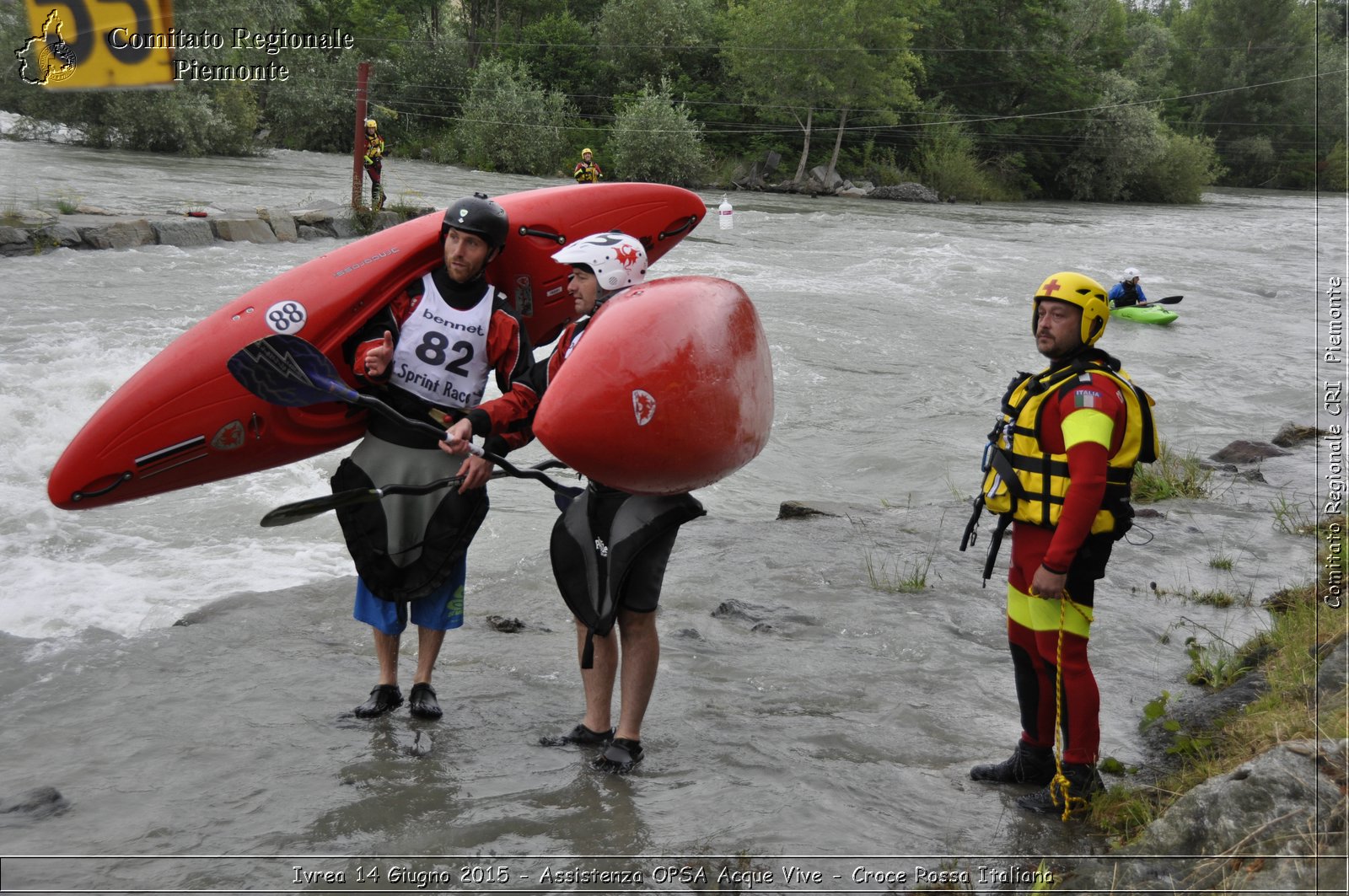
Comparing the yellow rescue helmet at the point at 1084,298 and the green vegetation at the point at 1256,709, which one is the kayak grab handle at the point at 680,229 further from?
the green vegetation at the point at 1256,709

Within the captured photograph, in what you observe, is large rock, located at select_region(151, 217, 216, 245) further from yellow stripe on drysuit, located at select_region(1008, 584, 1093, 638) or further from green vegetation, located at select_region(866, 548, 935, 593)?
yellow stripe on drysuit, located at select_region(1008, 584, 1093, 638)

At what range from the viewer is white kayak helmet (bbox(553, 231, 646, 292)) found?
10.8ft

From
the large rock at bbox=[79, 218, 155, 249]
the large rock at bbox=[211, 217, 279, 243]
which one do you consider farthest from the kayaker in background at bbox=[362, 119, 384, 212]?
the large rock at bbox=[79, 218, 155, 249]

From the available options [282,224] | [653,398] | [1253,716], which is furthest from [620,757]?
[282,224]

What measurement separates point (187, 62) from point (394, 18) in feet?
52.4

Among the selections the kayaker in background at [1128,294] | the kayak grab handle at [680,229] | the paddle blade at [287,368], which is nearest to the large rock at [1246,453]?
the kayak grab handle at [680,229]

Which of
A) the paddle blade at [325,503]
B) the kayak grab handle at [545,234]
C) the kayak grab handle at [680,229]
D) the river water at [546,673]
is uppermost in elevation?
the kayak grab handle at [680,229]

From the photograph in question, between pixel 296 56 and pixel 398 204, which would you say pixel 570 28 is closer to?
pixel 296 56

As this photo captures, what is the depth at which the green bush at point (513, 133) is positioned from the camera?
31125mm

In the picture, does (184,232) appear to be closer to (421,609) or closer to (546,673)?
(546,673)

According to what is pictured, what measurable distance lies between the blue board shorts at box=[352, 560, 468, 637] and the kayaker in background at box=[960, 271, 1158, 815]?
168 centimetres

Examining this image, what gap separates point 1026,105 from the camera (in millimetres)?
39844

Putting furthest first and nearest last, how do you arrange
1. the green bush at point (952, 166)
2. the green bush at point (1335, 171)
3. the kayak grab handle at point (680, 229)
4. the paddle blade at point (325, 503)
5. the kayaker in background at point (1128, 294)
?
1. the green bush at point (1335, 171)
2. the green bush at point (952, 166)
3. the kayaker in background at point (1128, 294)
4. the kayak grab handle at point (680, 229)
5. the paddle blade at point (325, 503)

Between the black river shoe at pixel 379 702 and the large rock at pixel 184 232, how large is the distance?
473 inches
